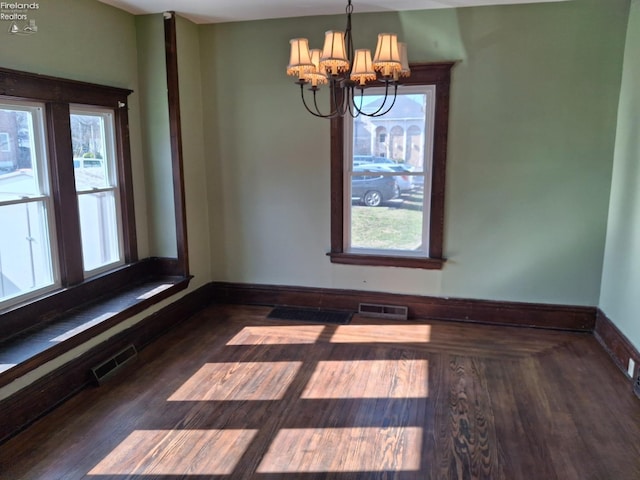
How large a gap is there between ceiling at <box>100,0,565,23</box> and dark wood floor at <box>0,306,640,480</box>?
8.75ft

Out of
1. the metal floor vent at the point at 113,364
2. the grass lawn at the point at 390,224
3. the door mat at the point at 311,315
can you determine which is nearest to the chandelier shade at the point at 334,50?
the grass lawn at the point at 390,224

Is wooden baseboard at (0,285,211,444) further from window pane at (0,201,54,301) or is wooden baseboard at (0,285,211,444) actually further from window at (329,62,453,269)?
window at (329,62,453,269)

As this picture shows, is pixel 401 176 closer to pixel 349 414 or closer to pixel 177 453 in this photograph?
pixel 349 414

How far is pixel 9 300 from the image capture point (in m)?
3.04

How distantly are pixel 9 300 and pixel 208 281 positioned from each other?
77.7 inches

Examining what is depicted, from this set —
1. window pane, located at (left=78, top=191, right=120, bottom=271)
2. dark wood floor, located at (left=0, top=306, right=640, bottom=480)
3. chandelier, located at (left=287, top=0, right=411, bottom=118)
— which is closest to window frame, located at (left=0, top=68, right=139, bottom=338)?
window pane, located at (left=78, top=191, right=120, bottom=271)

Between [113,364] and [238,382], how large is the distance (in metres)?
0.92

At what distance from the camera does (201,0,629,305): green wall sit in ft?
12.4

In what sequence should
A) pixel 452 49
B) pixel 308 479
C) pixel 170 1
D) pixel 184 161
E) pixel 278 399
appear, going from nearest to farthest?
pixel 308 479, pixel 278 399, pixel 170 1, pixel 452 49, pixel 184 161

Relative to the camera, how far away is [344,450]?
253 centimetres

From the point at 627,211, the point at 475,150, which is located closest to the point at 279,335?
the point at 475,150

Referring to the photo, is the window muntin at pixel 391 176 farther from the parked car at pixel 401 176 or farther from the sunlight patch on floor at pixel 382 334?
the sunlight patch on floor at pixel 382 334

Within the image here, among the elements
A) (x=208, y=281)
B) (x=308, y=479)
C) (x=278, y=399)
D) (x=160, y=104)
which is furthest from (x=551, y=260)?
(x=160, y=104)

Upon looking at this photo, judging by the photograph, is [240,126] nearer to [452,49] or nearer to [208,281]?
[208,281]
